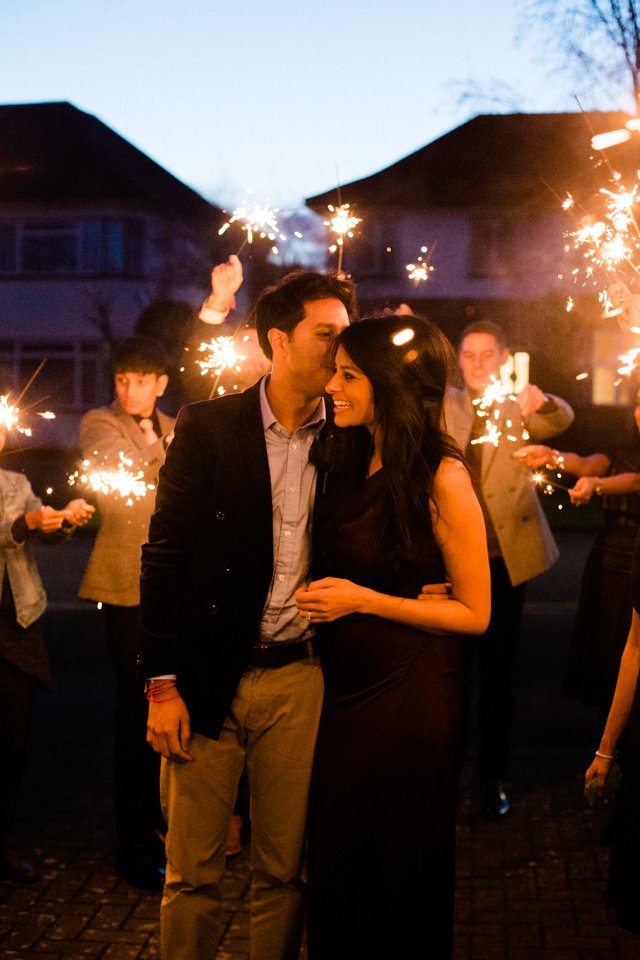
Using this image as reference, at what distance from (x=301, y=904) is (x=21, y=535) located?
7.29 feet

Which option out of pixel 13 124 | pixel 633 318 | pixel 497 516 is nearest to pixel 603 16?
pixel 497 516

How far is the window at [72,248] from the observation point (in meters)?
31.9

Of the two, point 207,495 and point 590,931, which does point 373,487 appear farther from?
point 590,931

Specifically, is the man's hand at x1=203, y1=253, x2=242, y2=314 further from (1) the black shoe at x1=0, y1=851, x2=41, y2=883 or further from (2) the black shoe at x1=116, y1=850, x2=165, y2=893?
(1) the black shoe at x1=0, y1=851, x2=41, y2=883

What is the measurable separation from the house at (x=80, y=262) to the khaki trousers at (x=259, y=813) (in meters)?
28.3

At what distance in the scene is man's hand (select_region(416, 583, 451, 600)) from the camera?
3406mm

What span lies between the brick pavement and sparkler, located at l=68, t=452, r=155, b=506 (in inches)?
71.3

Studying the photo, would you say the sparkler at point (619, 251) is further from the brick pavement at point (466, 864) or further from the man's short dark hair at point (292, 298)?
Answer: the brick pavement at point (466, 864)

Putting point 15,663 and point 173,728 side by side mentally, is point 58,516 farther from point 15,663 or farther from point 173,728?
point 173,728

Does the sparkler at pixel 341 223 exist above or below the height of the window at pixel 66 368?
above

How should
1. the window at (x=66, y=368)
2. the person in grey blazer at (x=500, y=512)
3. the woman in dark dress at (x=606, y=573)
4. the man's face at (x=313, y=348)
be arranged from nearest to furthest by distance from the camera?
the man's face at (x=313, y=348), the woman in dark dress at (x=606, y=573), the person in grey blazer at (x=500, y=512), the window at (x=66, y=368)

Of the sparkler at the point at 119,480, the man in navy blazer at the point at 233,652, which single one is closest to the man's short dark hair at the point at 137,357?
the sparkler at the point at 119,480

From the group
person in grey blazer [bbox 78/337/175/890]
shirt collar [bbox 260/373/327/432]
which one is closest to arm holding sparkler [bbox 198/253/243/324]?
person in grey blazer [bbox 78/337/175/890]

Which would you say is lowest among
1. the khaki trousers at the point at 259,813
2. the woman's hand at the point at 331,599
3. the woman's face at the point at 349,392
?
the khaki trousers at the point at 259,813
